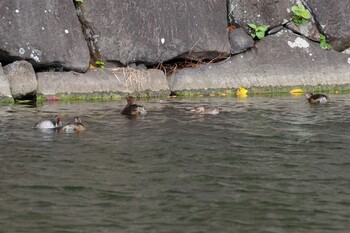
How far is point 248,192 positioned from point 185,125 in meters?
5.04

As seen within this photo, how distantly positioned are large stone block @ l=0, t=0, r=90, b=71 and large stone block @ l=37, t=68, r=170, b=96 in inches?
13.4

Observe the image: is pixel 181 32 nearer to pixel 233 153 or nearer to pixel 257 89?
pixel 257 89

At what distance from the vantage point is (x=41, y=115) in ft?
46.9

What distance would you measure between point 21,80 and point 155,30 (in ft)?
12.1

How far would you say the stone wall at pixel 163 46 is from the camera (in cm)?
1731

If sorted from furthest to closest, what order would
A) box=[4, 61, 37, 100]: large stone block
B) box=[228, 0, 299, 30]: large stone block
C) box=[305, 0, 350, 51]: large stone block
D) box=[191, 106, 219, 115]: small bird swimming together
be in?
box=[305, 0, 350, 51]: large stone block
box=[228, 0, 299, 30]: large stone block
box=[4, 61, 37, 100]: large stone block
box=[191, 106, 219, 115]: small bird swimming together

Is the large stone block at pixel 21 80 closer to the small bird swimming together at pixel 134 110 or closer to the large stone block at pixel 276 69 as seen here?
the small bird swimming together at pixel 134 110

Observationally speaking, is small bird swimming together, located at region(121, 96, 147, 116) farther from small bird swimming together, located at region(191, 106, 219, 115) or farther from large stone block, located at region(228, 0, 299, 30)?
large stone block, located at region(228, 0, 299, 30)

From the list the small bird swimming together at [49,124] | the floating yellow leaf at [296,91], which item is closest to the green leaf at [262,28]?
the floating yellow leaf at [296,91]

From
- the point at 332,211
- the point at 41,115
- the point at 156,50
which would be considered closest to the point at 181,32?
the point at 156,50

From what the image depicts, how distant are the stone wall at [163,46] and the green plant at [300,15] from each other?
11 cm

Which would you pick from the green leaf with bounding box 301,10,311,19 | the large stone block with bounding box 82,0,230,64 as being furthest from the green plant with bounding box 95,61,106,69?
the green leaf with bounding box 301,10,311,19

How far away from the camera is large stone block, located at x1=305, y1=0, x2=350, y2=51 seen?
20.9 m

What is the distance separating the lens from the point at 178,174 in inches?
353
